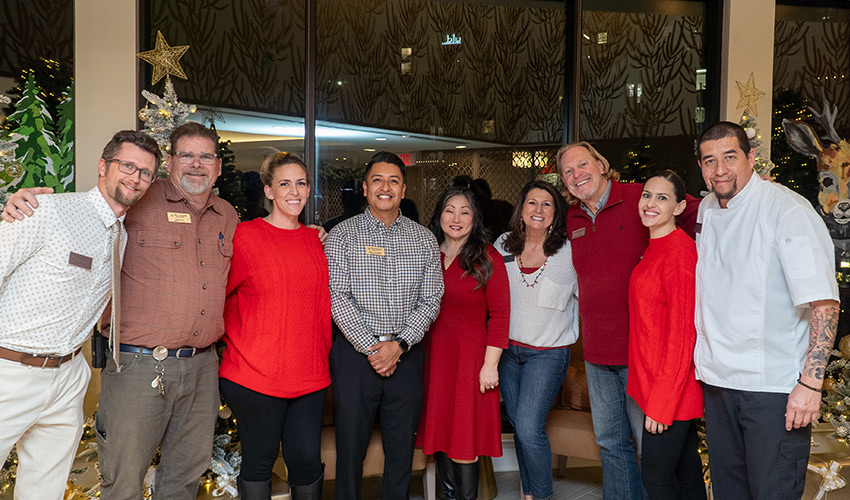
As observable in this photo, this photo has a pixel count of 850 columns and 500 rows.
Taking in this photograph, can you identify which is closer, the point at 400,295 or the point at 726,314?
the point at 726,314

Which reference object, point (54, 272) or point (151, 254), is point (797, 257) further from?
point (54, 272)

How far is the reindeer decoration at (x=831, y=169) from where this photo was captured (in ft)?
16.5

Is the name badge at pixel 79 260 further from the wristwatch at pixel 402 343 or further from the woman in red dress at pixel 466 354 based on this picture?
the woman in red dress at pixel 466 354

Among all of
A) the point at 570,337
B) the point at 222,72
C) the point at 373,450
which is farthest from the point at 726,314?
the point at 222,72

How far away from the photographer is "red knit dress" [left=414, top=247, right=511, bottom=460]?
3.39 m

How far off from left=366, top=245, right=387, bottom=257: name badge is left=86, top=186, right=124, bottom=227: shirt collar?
3.77 ft

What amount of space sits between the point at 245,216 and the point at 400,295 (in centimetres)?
162

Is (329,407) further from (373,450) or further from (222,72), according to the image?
(222,72)

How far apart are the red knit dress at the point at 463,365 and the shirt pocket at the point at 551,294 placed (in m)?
0.18

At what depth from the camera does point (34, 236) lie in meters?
2.36

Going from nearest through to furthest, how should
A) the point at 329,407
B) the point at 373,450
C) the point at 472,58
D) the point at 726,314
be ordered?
the point at 726,314 < the point at 373,450 < the point at 329,407 < the point at 472,58

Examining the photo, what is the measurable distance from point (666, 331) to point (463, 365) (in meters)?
1.07

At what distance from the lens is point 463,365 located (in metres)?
3.40

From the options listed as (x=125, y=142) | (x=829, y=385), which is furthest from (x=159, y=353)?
(x=829, y=385)
